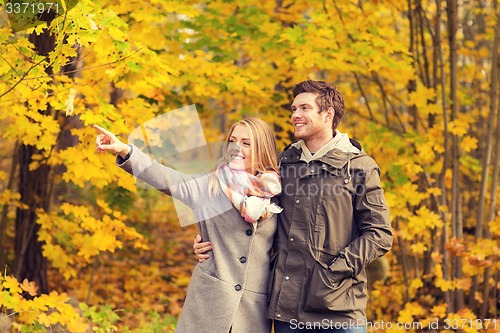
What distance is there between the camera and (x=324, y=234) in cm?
295

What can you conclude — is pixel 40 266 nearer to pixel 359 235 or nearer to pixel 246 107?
pixel 246 107

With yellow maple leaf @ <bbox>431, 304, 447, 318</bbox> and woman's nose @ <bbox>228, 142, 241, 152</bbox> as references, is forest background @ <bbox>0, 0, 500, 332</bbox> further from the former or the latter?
woman's nose @ <bbox>228, 142, 241, 152</bbox>

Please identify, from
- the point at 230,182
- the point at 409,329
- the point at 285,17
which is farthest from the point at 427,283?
the point at 230,182

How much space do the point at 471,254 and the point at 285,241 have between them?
3098 millimetres

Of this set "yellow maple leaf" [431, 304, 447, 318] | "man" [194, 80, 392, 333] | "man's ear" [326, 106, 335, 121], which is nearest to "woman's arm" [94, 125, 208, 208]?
"man" [194, 80, 392, 333]

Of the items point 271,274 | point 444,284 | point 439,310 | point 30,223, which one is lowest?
point 439,310

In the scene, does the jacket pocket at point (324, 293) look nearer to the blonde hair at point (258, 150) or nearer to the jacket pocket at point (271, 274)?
the jacket pocket at point (271, 274)

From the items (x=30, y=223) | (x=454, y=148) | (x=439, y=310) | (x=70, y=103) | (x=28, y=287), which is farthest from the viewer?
(x=30, y=223)

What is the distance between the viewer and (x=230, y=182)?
9.59 ft

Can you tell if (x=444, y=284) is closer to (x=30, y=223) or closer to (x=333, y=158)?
(x=333, y=158)

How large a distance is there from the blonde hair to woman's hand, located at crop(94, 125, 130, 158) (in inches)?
16.6

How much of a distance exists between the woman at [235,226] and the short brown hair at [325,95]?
28 cm

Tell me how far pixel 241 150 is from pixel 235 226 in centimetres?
35

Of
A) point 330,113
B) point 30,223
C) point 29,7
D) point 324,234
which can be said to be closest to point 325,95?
point 330,113
